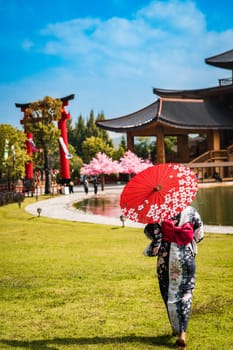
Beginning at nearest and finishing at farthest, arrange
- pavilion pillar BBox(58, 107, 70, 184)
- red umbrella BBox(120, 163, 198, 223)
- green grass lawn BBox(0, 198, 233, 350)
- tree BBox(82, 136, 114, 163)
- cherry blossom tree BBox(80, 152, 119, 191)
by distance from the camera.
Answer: red umbrella BBox(120, 163, 198, 223) → green grass lawn BBox(0, 198, 233, 350) → pavilion pillar BBox(58, 107, 70, 184) → cherry blossom tree BBox(80, 152, 119, 191) → tree BBox(82, 136, 114, 163)

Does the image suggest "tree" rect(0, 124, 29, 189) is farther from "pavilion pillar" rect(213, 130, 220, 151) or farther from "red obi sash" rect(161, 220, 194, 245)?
"red obi sash" rect(161, 220, 194, 245)

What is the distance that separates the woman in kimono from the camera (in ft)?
15.6

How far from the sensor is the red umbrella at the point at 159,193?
468cm

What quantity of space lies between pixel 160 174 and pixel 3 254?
6.98 meters

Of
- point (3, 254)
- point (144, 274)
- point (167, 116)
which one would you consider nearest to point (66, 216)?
point (3, 254)

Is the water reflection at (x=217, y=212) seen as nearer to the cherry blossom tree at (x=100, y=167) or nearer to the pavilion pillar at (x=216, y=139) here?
the cherry blossom tree at (x=100, y=167)

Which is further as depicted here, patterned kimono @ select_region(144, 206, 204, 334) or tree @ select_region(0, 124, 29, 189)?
tree @ select_region(0, 124, 29, 189)

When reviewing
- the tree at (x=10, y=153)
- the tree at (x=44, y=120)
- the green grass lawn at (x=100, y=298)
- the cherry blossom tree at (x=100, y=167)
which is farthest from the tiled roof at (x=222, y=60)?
the green grass lawn at (x=100, y=298)

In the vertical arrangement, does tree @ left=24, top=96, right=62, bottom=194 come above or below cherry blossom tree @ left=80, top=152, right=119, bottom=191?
above

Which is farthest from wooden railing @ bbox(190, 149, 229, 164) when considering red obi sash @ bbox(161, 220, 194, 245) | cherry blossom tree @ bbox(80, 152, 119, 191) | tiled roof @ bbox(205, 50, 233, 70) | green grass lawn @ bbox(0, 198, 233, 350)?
red obi sash @ bbox(161, 220, 194, 245)

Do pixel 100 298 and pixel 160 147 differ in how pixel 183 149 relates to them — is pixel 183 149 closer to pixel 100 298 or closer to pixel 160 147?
pixel 160 147

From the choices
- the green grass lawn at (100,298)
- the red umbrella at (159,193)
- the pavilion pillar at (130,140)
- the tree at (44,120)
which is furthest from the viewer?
the pavilion pillar at (130,140)

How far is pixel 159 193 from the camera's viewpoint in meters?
4.83

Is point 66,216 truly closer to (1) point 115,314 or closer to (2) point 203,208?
(2) point 203,208
